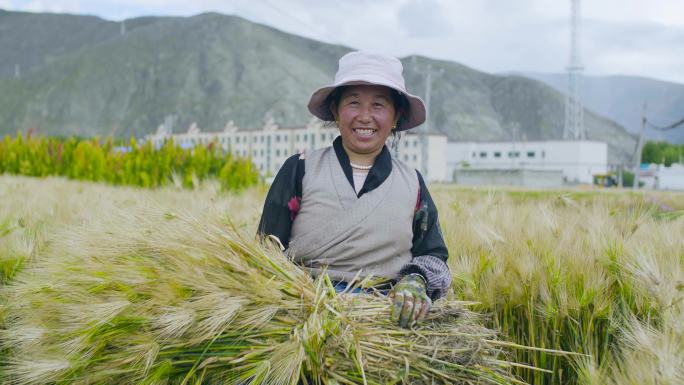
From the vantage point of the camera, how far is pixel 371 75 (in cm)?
235

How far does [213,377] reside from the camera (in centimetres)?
167

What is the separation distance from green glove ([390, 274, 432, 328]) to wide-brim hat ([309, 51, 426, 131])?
32.4 inches

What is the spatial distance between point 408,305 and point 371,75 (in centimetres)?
96

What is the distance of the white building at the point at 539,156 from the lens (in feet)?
223

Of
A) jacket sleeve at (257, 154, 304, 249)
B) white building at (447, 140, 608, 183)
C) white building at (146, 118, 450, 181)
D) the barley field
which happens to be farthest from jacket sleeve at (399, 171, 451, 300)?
white building at (447, 140, 608, 183)

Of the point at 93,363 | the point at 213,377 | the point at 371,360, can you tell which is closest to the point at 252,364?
the point at 213,377

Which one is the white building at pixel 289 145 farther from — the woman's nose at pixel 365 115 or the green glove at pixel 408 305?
the green glove at pixel 408 305

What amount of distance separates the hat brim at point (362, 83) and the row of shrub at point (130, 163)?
5.16m

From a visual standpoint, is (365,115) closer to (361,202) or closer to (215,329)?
(361,202)

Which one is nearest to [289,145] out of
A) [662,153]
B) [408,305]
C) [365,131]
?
[365,131]

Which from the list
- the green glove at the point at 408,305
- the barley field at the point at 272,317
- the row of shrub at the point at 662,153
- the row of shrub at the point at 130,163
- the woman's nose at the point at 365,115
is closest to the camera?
the barley field at the point at 272,317

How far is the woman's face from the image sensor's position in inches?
96.4

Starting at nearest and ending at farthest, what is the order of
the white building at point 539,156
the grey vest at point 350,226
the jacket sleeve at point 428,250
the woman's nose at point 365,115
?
the jacket sleeve at point 428,250, the grey vest at point 350,226, the woman's nose at point 365,115, the white building at point 539,156

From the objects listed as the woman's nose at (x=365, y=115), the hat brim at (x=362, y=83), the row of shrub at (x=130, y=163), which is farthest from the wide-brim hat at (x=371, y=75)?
the row of shrub at (x=130, y=163)
